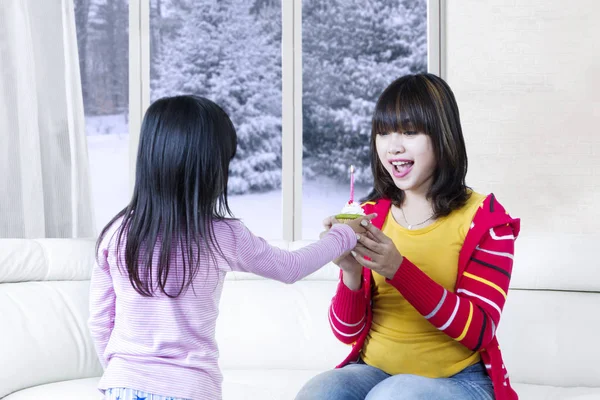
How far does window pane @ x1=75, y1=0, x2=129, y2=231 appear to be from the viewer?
13.6 ft

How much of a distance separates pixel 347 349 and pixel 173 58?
8.49 ft

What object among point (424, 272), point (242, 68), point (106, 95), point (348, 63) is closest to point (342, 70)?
point (348, 63)

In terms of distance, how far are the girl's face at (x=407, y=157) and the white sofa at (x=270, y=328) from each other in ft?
2.43

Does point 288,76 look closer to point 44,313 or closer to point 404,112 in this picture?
point 44,313

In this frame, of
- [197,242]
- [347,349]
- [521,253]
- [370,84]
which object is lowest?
[347,349]

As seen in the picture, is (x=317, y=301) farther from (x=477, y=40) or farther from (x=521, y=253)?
(x=477, y=40)

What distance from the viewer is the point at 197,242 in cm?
129

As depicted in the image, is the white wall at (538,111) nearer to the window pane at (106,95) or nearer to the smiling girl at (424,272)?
the window pane at (106,95)

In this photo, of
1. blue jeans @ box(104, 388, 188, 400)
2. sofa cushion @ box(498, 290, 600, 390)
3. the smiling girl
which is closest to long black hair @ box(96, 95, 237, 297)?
blue jeans @ box(104, 388, 188, 400)

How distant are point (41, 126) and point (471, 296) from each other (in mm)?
2640

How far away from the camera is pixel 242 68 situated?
4.32 m

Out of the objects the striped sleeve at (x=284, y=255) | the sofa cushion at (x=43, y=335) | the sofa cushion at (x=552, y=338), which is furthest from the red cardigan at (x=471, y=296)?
the sofa cushion at (x=43, y=335)

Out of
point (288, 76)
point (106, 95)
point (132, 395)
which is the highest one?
point (288, 76)

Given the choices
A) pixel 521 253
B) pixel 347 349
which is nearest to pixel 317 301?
pixel 347 349
